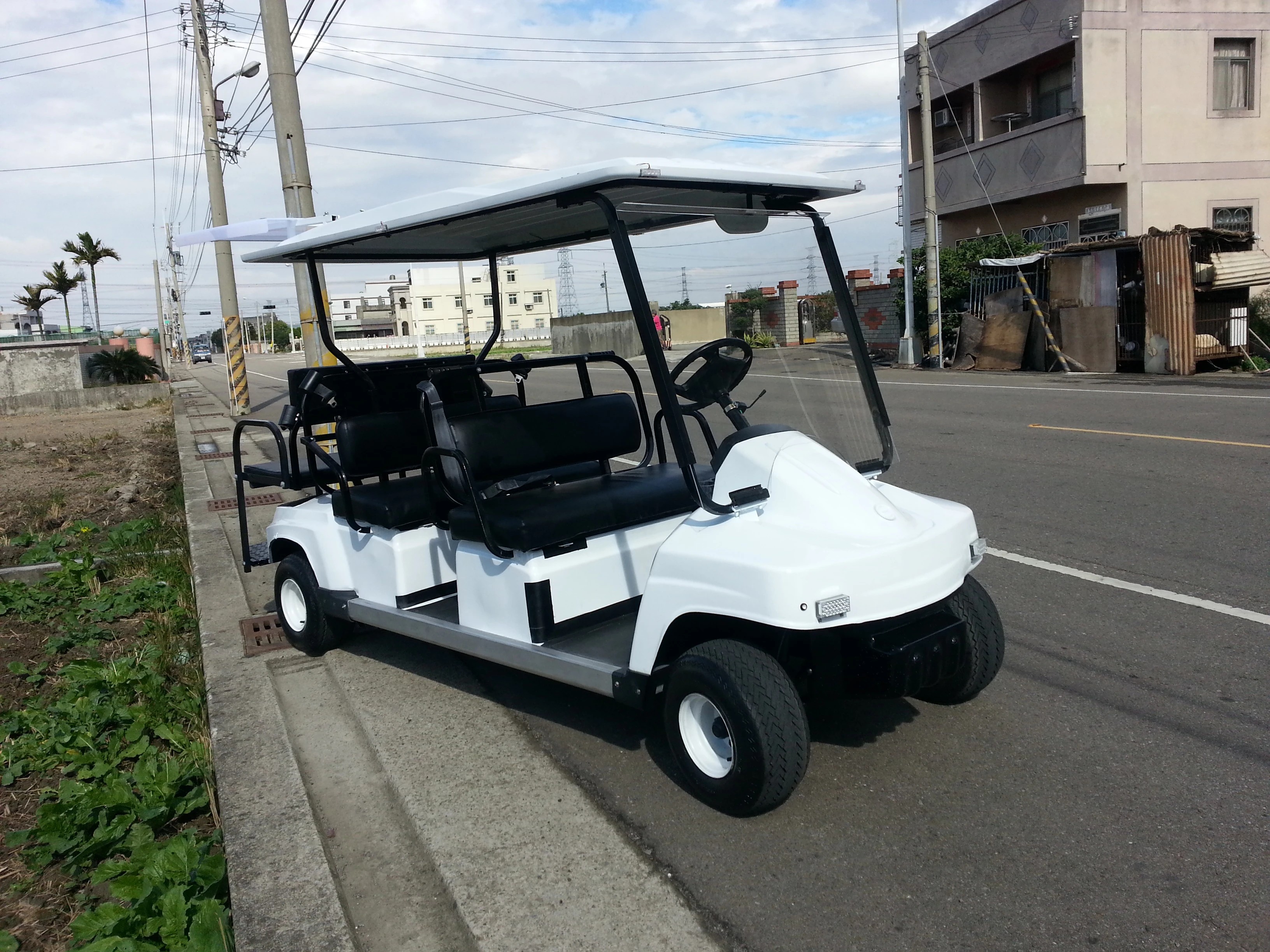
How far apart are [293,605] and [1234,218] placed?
1023 inches

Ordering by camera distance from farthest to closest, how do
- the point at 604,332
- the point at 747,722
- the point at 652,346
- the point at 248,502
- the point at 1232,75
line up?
1. the point at 1232,75
2. the point at 248,502
3. the point at 604,332
4. the point at 652,346
5. the point at 747,722

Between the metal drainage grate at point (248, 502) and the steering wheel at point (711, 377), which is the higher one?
the steering wheel at point (711, 377)

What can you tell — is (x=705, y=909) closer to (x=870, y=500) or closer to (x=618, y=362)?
(x=870, y=500)

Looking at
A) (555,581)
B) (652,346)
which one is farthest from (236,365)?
(652,346)

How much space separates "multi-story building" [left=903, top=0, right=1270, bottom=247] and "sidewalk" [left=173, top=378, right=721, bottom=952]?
2265cm

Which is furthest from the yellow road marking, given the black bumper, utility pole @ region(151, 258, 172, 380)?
utility pole @ region(151, 258, 172, 380)

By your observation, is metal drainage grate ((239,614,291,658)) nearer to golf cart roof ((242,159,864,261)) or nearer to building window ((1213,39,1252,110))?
golf cart roof ((242,159,864,261))

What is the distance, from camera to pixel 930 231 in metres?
22.0

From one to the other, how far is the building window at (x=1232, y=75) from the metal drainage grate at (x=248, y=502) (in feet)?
78.9

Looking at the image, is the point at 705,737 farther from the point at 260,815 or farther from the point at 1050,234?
the point at 1050,234

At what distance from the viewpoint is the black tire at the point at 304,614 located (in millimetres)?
5266

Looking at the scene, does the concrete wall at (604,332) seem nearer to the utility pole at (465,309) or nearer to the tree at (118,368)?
the utility pole at (465,309)

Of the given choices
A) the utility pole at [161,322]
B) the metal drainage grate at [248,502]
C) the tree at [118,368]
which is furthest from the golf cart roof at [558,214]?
the utility pole at [161,322]

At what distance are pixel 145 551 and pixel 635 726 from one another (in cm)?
539
